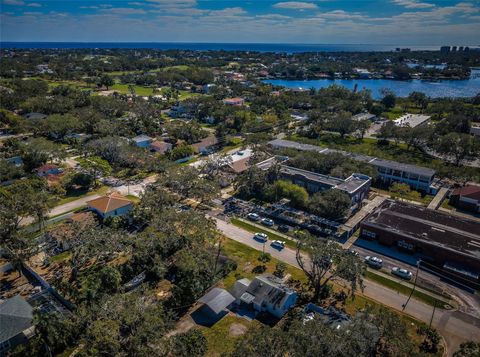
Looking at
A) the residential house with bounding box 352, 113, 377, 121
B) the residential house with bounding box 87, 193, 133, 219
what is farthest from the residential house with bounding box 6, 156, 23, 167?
the residential house with bounding box 352, 113, 377, 121

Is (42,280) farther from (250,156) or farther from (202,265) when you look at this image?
(250,156)

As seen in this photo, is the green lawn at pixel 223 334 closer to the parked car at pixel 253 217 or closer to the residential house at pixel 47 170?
the parked car at pixel 253 217

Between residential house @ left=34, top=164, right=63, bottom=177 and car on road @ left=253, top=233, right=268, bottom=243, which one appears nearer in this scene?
A: car on road @ left=253, top=233, right=268, bottom=243

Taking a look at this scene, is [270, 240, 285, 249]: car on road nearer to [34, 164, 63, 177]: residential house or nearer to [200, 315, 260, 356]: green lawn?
[200, 315, 260, 356]: green lawn

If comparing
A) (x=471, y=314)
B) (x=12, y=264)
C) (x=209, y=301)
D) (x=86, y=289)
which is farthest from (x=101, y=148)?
(x=471, y=314)

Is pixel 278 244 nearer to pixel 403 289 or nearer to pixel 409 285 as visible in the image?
pixel 403 289

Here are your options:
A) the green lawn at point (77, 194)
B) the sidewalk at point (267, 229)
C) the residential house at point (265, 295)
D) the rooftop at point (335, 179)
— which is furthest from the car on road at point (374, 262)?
the green lawn at point (77, 194)
